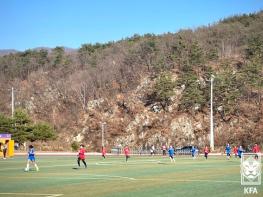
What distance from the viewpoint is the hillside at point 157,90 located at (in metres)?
90.8

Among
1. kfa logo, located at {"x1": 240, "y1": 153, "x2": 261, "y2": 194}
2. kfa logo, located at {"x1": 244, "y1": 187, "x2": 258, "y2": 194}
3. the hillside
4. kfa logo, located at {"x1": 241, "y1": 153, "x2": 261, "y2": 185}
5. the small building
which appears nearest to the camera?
kfa logo, located at {"x1": 244, "y1": 187, "x2": 258, "y2": 194}

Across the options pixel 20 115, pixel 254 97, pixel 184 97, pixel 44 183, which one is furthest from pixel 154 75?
pixel 44 183

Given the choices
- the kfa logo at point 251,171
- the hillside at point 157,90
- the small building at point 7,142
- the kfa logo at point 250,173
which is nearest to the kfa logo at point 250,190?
the kfa logo at point 250,173

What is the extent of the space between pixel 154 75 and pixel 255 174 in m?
85.8

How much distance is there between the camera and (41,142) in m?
95.3

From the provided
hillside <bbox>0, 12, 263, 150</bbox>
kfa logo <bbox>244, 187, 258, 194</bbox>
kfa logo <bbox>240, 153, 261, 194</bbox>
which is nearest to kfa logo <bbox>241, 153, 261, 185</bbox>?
kfa logo <bbox>240, 153, 261, 194</bbox>

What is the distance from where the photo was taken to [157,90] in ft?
319

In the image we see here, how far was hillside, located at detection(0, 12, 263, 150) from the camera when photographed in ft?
298

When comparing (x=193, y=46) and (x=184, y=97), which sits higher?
(x=193, y=46)

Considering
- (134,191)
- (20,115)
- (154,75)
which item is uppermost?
(154,75)

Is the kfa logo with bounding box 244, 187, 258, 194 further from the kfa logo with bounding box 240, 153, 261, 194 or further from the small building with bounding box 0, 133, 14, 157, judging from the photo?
the small building with bounding box 0, 133, 14, 157

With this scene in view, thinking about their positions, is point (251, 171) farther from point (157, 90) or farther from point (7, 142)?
point (157, 90)

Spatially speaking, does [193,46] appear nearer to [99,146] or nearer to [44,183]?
[99,146]

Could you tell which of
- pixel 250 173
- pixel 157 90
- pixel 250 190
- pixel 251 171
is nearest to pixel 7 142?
pixel 157 90
